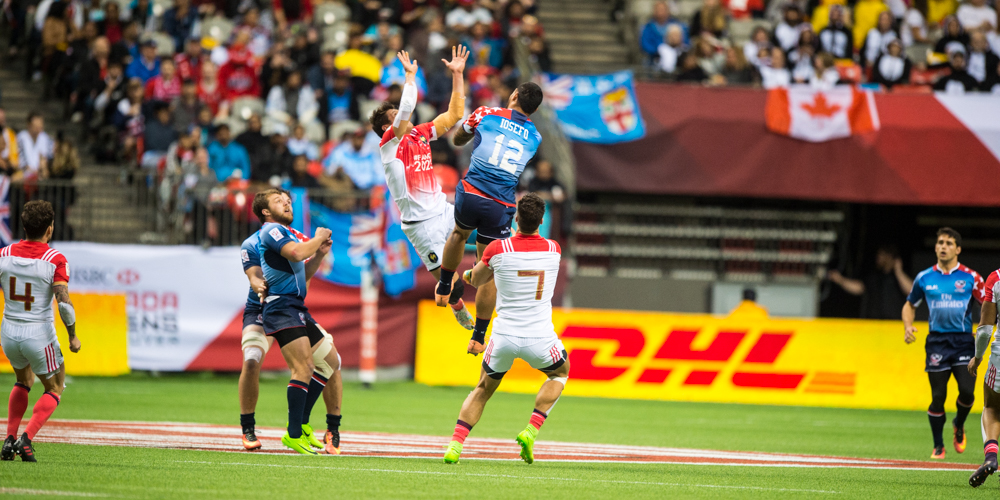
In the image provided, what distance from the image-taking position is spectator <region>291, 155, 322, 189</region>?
18938mm

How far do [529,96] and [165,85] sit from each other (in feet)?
43.7

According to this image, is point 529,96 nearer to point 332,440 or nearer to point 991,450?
point 332,440

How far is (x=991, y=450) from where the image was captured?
8.98 m

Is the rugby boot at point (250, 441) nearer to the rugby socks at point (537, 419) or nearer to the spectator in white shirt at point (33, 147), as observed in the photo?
the rugby socks at point (537, 419)

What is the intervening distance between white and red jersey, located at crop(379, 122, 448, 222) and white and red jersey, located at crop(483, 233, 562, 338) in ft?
5.27

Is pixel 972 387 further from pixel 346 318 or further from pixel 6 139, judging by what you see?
pixel 6 139

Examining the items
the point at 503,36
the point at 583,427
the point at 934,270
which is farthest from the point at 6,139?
the point at 934,270

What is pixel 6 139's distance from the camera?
18.9 meters

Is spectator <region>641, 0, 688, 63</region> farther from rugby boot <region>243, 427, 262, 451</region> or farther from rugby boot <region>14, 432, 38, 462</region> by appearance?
rugby boot <region>14, 432, 38, 462</region>

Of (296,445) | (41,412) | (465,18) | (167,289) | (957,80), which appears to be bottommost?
(167,289)

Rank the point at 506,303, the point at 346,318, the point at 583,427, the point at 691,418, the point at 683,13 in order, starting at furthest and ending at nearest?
the point at 683,13 < the point at 346,318 < the point at 691,418 < the point at 583,427 < the point at 506,303

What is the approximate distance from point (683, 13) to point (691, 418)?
1151 cm

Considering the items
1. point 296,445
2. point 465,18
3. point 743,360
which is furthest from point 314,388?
point 465,18

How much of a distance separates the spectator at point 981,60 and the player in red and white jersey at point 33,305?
18.9 metres
